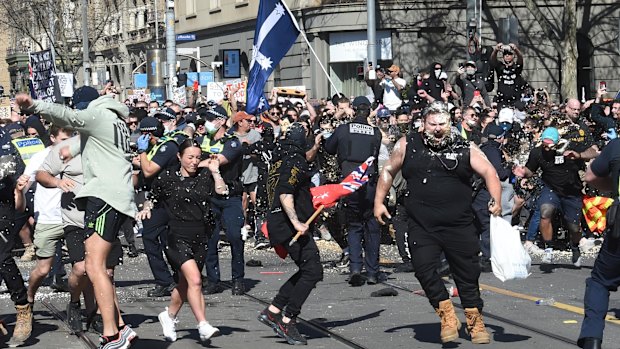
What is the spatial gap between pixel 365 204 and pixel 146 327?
3879 mm

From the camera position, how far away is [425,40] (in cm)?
3828

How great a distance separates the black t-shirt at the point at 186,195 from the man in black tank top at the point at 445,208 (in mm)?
1762

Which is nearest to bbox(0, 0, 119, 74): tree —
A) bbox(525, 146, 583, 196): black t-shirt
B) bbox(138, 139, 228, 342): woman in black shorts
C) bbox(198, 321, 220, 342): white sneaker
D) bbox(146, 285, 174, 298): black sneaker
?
bbox(525, 146, 583, 196): black t-shirt

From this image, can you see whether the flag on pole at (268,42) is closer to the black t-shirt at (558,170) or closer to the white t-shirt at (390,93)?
the white t-shirt at (390,93)

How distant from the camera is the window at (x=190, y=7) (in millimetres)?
50062

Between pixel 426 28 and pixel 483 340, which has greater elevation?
pixel 426 28

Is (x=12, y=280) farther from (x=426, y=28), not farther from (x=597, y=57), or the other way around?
(x=597, y=57)

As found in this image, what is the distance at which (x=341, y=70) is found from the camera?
38.8 meters

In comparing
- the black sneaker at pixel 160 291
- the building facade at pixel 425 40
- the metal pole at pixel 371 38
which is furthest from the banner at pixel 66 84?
the black sneaker at pixel 160 291

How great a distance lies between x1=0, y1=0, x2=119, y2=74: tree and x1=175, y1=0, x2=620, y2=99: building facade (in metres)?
18.8

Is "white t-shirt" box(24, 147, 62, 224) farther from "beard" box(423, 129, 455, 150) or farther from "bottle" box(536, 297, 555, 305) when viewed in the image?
"bottle" box(536, 297, 555, 305)

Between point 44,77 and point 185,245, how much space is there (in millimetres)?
17947

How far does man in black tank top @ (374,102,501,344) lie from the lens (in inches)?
393

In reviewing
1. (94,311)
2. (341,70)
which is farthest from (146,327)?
(341,70)
